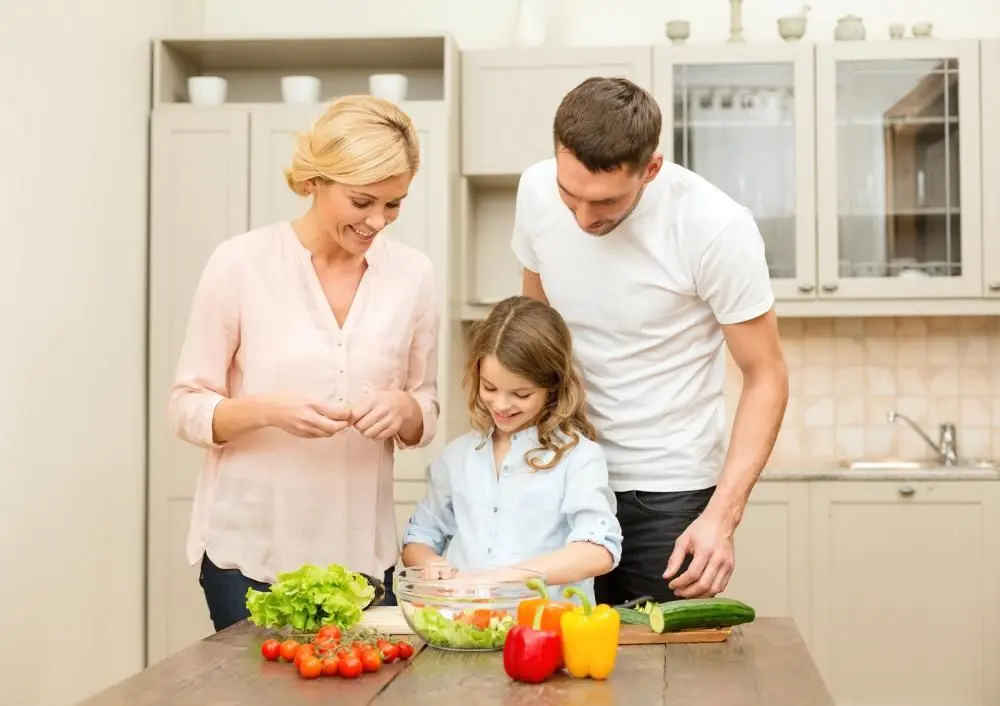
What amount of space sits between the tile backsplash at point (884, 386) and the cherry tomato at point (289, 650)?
109 inches

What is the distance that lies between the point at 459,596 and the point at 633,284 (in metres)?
0.64

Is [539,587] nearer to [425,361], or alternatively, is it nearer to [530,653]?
[530,653]

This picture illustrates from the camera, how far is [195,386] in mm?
2105

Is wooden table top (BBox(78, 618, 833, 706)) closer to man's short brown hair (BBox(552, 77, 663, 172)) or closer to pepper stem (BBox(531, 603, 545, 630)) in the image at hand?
pepper stem (BBox(531, 603, 545, 630))

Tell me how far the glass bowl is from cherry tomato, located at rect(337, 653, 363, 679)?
0.15 m

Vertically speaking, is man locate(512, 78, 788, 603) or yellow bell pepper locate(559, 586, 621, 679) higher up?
man locate(512, 78, 788, 603)

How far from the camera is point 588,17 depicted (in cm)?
426

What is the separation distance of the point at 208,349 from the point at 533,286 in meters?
0.61

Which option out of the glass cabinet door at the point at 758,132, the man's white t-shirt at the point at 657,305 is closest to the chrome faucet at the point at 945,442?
the glass cabinet door at the point at 758,132

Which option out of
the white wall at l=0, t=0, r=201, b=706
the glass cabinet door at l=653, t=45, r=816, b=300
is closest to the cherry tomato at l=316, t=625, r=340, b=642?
the white wall at l=0, t=0, r=201, b=706

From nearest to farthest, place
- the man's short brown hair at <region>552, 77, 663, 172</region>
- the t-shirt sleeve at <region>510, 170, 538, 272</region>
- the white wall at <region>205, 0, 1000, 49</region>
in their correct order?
1. the man's short brown hair at <region>552, 77, 663, 172</region>
2. the t-shirt sleeve at <region>510, 170, 538, 272</region>
3. the white wall at <region>205, 0, 1000, 49</region>

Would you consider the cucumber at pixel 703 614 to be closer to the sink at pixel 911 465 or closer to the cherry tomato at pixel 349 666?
the cherry tomato at pixel 349 666

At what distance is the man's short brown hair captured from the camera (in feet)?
5.98

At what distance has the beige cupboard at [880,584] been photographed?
3.79 metres
